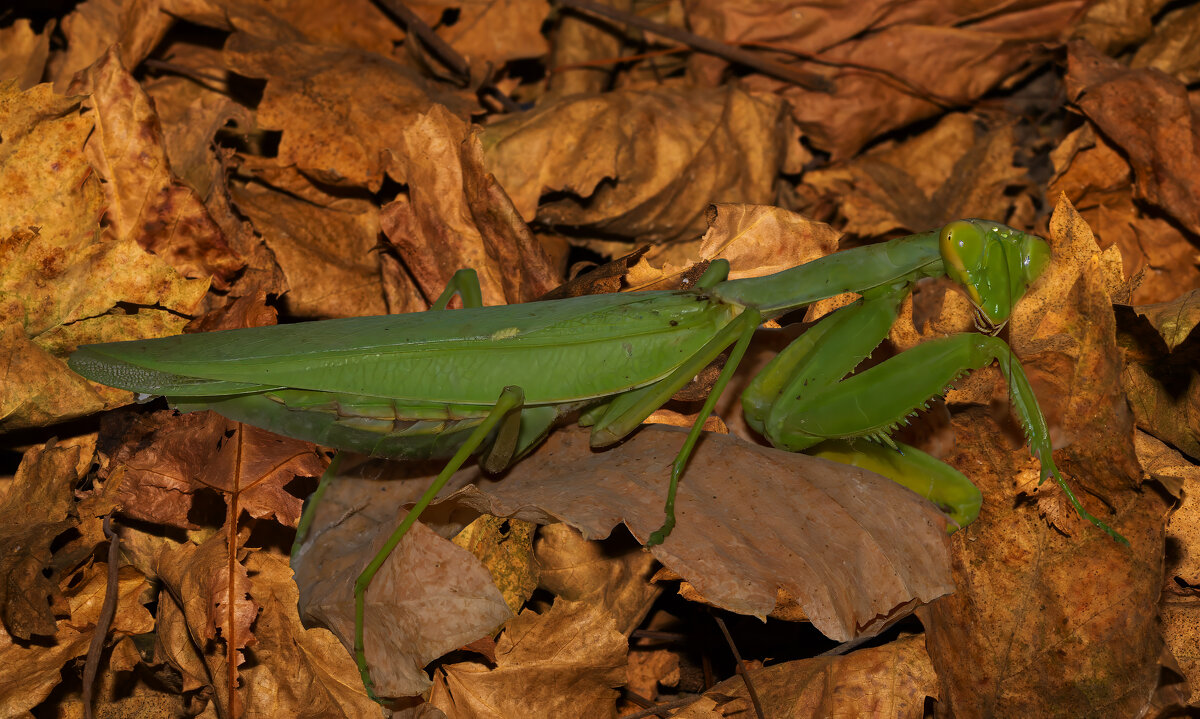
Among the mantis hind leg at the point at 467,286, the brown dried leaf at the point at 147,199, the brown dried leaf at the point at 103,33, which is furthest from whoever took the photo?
the brown dried leaf at the point at 103,33

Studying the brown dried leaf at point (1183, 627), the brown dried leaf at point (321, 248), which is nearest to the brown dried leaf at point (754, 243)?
the brown dried leaf at point (321, 248)

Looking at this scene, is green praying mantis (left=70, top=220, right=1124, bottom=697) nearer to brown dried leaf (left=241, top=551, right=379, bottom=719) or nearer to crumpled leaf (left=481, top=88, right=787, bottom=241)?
brown dried leaf (left=241, top=551, right=379, bottom=719)

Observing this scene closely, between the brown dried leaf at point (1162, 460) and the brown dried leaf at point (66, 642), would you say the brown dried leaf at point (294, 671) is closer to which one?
the brown dried leaf at point (66, 642)

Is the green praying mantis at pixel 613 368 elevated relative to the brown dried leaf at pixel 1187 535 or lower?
elevated

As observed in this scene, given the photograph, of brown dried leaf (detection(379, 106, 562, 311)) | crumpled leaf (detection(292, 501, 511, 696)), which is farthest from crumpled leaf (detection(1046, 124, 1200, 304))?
crumpled leaf (detection(292, 501, 511, 696))

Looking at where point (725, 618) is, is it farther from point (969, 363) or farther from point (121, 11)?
point (121, 11)

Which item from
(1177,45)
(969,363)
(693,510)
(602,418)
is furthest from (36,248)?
(1177,45)

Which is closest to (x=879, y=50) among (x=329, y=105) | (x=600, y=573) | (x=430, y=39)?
(x=430, y=39)
